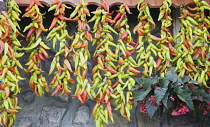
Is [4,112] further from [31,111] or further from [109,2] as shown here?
[109,2]

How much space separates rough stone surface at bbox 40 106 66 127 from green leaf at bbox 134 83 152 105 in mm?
673

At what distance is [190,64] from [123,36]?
557 mm

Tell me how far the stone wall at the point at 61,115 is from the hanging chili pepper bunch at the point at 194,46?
1.37 ft

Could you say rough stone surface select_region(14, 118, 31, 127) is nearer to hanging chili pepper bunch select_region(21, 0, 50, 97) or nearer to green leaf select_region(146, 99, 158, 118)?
hanging chili pepper bunch select_region(21, 0, 50, 97)

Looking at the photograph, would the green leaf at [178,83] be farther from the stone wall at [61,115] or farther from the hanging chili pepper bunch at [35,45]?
the hanging chili pepper bunch at [35,45]

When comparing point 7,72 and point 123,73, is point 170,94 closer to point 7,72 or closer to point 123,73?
point 123,73

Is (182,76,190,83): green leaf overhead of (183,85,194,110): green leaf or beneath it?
overhead

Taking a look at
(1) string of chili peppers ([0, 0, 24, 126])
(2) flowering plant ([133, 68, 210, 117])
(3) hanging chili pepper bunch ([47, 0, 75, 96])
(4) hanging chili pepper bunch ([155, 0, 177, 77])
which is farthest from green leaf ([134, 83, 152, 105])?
(1) string of chili peppers ([0, 0, 24, 126])

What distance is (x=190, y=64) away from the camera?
251 cm

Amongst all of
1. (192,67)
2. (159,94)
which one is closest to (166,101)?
(159,94)

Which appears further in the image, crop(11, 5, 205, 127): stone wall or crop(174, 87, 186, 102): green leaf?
crop(11, 5, 205, 127): stone wall

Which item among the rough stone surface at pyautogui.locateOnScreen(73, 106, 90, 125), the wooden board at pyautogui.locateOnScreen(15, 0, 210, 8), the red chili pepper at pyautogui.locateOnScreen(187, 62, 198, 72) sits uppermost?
the wooden board at pyautogui.locateOnScreen(15, 0, 210, 8)

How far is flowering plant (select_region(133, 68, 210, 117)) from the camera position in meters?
2.26

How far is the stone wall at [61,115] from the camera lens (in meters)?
2.63
